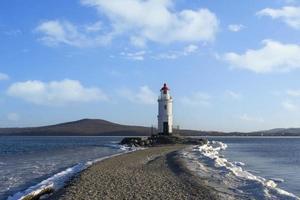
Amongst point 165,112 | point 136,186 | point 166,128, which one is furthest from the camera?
point 166,128

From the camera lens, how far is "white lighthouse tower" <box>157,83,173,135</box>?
61.8 meters

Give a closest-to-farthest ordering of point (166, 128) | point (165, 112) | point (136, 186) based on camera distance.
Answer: point (136, 186) < point (165, 112) < point (166, 128)

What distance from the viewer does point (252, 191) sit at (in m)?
16.1

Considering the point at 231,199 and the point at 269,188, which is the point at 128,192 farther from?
the point at 269,188

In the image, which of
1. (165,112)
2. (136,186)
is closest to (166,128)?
(165,112)

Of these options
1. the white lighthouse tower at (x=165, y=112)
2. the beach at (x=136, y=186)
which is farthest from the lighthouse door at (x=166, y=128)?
the beach at (x=136, y=186)

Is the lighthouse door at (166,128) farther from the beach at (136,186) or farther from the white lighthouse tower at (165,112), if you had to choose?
the beach at (136,186)

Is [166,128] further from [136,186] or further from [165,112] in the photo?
[136,186]

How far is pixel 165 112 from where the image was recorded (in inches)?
2426

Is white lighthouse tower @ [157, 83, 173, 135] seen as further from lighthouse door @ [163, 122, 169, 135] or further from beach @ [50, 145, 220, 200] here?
beach @ [50, 145, 220, 200]

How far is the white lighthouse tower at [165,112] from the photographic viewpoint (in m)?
61.8

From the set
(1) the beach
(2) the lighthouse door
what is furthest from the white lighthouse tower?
(1) the beach

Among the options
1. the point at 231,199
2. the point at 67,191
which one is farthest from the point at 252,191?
the point at 67,191

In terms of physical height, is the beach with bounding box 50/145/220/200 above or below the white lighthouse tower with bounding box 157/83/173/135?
below
